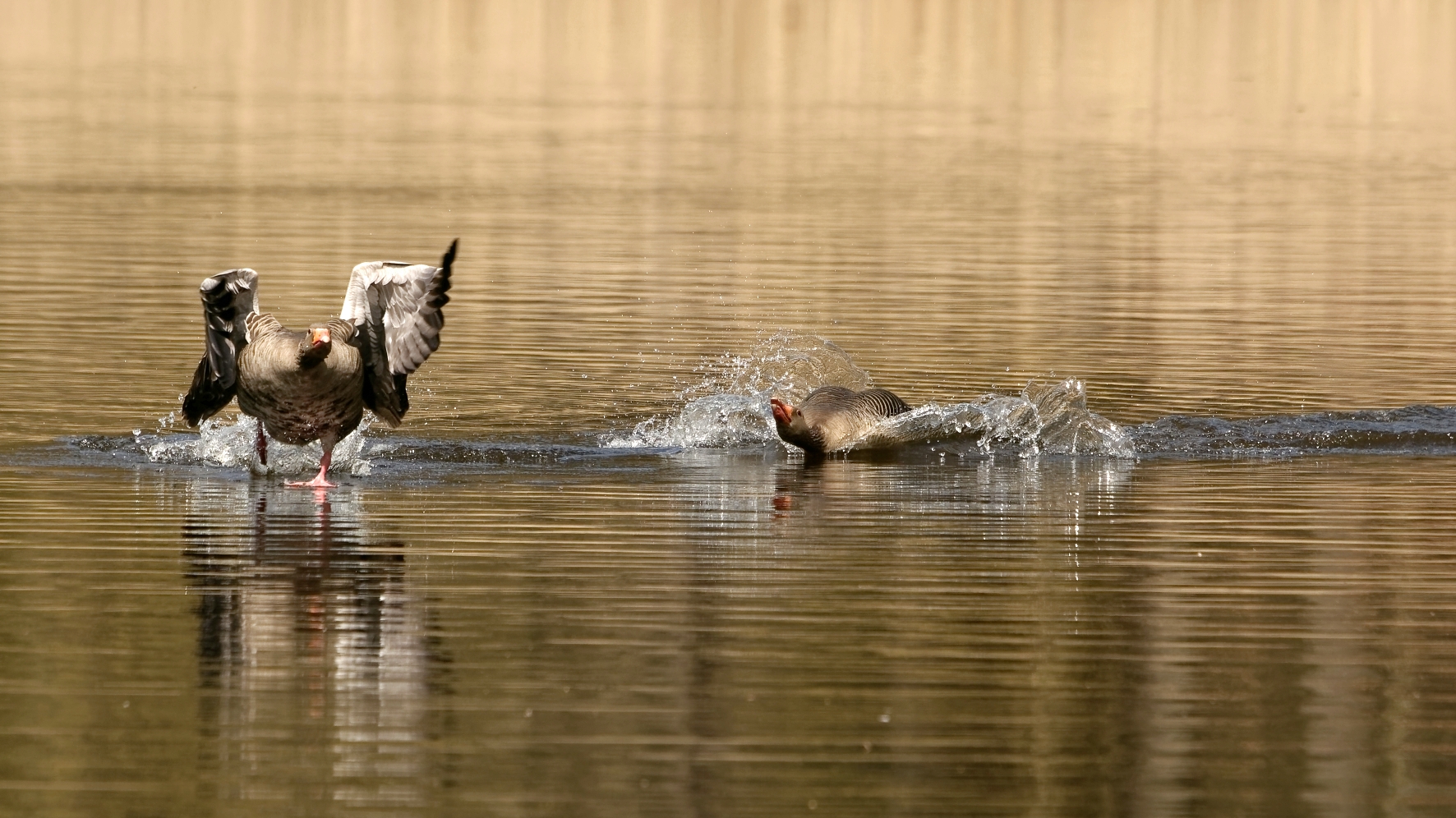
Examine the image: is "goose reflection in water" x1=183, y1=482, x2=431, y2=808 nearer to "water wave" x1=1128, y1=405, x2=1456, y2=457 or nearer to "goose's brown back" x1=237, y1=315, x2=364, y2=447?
"goose's brown back" x1=237, y1=315, x2=364, y2=447

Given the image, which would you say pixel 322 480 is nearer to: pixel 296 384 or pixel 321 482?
pixel 321 482

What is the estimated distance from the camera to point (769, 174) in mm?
48812

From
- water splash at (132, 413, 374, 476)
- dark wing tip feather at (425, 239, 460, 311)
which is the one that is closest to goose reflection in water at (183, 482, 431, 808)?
dark wing tip feather at (425, 239, 460, 311)

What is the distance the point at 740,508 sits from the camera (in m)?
17.2

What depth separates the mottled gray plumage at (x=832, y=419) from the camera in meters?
20.2

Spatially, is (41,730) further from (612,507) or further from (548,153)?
(548,153)

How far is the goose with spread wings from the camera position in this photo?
17.5m

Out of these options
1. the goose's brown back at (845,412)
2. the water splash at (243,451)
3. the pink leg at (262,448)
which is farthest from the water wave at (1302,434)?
the pink leg at (262,448)

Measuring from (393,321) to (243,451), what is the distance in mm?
1900

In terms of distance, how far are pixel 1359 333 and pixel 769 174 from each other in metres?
22.7

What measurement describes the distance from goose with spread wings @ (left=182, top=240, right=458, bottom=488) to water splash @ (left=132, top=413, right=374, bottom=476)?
Result: 1.19 ft

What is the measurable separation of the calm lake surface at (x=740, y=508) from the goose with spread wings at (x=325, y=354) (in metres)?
0.54

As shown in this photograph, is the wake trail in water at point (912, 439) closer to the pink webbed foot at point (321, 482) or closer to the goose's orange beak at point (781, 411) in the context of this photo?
the pink webbed foot at point (321, 482)

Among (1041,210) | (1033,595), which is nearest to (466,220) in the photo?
(1041,210)
